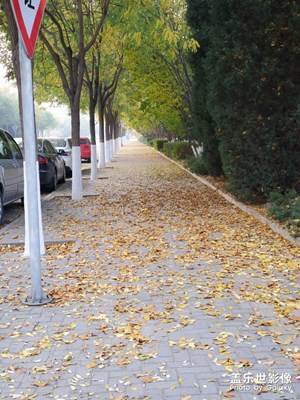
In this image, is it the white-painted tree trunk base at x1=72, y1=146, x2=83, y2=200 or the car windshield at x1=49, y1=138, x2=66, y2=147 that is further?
the car windshield at x1=49, y1=138, x2=66, y2=147

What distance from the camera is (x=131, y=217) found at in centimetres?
1054

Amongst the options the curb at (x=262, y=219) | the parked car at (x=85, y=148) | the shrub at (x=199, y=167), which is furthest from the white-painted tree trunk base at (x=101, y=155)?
the curb at (x=262, y=219)

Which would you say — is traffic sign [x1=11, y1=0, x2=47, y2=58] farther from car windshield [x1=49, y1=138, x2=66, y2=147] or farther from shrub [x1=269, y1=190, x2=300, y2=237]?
car windshield [x1=49, y1=138, x2=66, y2=147]

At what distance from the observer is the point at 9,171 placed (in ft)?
35.0

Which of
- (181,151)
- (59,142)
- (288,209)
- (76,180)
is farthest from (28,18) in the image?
(181,151)

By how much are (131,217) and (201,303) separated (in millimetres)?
5502

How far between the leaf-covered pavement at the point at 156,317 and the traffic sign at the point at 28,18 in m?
2.61

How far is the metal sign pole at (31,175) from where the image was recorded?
4.95 m

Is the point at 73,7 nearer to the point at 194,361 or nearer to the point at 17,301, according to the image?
the point at 17,301

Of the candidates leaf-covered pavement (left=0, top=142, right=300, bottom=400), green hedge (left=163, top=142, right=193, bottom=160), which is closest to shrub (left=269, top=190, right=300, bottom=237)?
leaf-covered pavement (left=0, top=142, right=300, bottom=400)

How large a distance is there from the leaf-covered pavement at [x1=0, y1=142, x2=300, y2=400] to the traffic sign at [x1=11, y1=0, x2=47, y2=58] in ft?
8.58

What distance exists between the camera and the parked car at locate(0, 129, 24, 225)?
Result: 1026 centimetres

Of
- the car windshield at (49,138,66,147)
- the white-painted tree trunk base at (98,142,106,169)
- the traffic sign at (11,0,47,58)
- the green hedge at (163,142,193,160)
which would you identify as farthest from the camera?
the green hedge at (163,142,193,160)

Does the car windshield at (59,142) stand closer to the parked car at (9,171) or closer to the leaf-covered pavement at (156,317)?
the parked car at (9,171)
